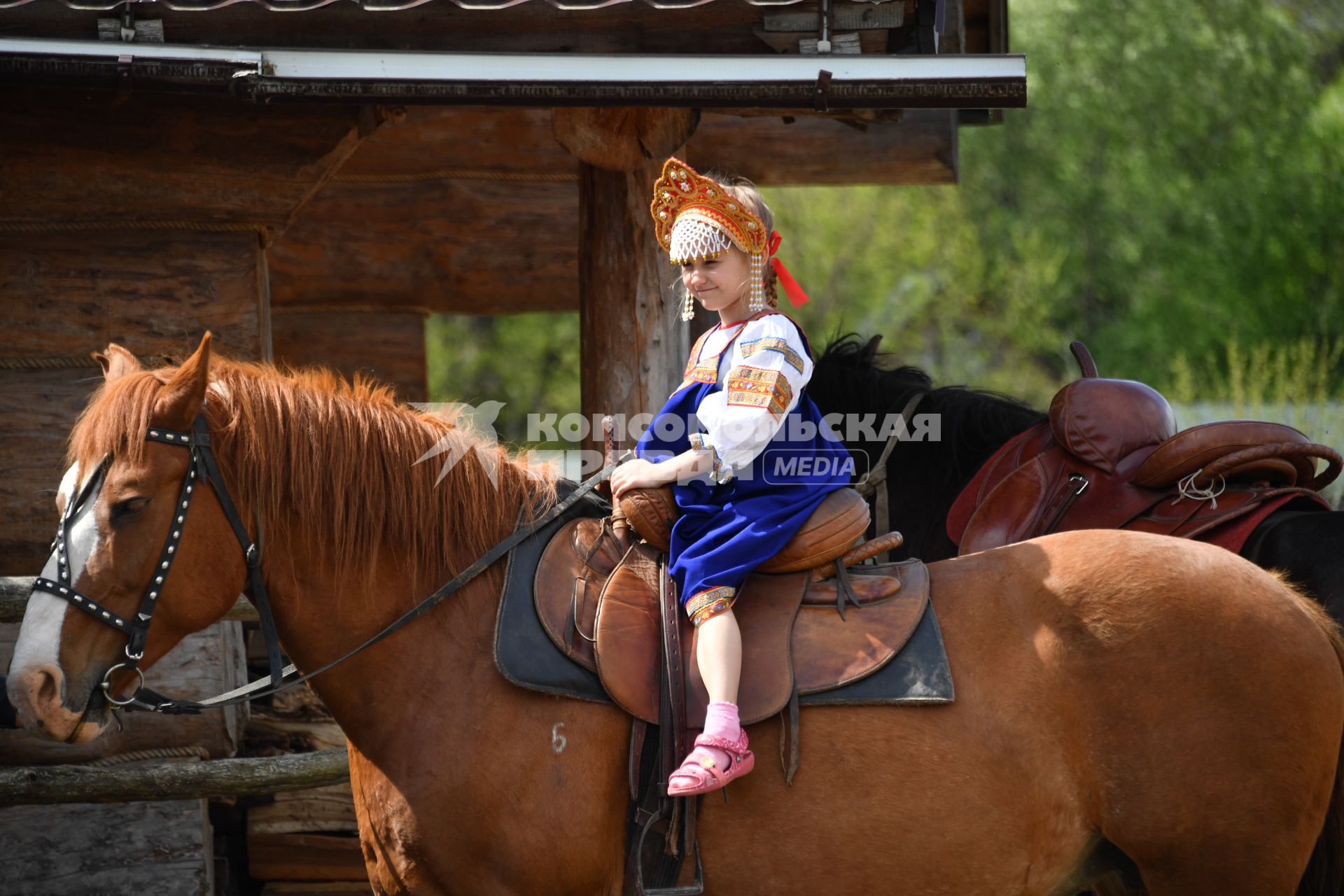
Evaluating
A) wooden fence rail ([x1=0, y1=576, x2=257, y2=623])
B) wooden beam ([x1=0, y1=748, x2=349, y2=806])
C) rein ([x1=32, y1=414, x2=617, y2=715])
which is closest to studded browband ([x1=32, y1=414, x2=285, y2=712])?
rein ([x1=32, y1=414, x2=617, y2=715])

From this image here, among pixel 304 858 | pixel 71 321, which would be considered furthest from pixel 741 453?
pixel 304 858

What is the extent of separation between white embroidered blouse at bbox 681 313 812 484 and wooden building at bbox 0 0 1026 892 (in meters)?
1.14

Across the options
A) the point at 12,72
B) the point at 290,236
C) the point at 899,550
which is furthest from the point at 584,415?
the point at 290,236

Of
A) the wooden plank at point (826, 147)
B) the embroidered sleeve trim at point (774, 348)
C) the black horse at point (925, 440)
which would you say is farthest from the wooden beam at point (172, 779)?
the wooden plank at point (826, 147)

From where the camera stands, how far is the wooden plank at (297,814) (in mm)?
4613

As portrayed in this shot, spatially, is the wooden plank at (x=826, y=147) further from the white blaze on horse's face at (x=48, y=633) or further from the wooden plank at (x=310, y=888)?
the white blaze on horse's face at (x=48, y=633)

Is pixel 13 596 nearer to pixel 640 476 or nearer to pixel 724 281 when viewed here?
pixel 640 476

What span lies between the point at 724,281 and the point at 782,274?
0.25 metres

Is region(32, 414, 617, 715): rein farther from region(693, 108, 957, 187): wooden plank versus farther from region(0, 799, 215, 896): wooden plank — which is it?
region(693, 108, 957, 187): wooden plank

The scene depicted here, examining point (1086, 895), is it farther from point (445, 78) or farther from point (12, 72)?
point (12, 72)

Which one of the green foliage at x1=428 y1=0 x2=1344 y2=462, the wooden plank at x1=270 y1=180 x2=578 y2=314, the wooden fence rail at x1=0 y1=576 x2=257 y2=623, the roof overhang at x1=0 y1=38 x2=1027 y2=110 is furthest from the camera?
the green foliage at x1=428 y1=0 x2=1344 y2=462

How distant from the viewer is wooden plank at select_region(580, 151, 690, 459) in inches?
173

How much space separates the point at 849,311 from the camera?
2427 cm

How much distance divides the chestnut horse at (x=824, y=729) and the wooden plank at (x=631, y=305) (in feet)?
5.33
